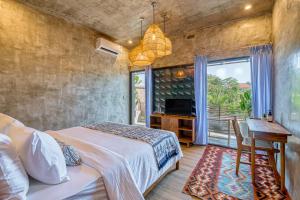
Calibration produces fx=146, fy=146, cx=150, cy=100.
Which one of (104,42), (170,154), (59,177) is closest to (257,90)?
(170,154)

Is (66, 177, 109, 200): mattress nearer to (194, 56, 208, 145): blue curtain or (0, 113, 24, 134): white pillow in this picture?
(0, 113, 24, 134): white pillow

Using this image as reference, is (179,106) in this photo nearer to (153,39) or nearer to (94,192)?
(153,39)

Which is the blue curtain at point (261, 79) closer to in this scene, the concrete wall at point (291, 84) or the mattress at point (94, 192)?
the concrete wall at point (291, 84)

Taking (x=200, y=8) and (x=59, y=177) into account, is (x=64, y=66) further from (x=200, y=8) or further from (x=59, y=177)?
(x=200, y=8)

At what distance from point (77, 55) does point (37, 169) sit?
3.41m

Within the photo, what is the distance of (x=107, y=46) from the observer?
172 inches

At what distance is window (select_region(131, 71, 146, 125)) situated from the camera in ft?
18.4

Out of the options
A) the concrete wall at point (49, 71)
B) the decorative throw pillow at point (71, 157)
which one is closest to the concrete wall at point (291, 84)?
the decorative throw pillow at point (71, 157)

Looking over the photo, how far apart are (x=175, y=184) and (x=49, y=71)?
346 cm

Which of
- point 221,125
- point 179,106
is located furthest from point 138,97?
point 221,125

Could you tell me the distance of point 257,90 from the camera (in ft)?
10.7

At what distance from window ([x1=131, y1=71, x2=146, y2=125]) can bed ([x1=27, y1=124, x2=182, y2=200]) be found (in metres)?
3.61

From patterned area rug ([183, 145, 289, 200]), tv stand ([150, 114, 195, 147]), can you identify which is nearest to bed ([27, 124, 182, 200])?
patterned area rug ([183, 145, 289, 200])

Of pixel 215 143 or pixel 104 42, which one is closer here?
pixel 215 143
